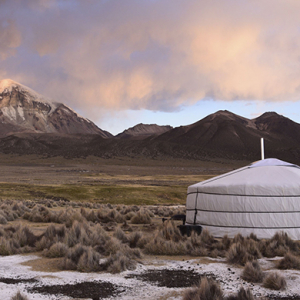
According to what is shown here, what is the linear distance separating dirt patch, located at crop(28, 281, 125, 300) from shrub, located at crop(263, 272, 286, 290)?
2489 mm

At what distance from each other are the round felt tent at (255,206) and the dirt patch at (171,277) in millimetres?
4290

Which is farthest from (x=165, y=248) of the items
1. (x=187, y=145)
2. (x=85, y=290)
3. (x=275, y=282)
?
(x=187, y=145)

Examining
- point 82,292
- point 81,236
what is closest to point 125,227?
point 81,236

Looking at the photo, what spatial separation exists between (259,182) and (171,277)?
548cm

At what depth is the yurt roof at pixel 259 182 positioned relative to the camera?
39.3ft

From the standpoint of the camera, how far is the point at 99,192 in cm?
3441

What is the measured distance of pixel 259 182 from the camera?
12.2m

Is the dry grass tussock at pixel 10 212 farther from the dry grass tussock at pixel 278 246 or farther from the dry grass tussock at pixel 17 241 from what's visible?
the dry grass tussock at pixel 278 246

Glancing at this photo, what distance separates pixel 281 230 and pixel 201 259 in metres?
3.59

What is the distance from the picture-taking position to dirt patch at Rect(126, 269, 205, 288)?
7348 millimetres

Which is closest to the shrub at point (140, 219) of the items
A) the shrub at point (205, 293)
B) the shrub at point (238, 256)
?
the shrub at point (238, 256)

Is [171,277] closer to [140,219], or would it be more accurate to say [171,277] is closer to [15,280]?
[15,280]

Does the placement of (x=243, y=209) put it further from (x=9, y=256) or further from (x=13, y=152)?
(x=13, y=152)

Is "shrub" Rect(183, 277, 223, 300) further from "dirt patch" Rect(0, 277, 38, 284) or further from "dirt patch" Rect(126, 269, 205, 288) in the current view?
"dirt patch" Rect(0, 277, 38, 284)
